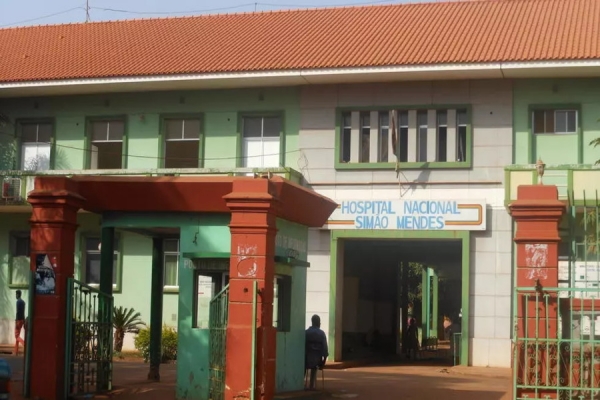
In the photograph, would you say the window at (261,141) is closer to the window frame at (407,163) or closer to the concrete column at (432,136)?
the window frame at (407,163)

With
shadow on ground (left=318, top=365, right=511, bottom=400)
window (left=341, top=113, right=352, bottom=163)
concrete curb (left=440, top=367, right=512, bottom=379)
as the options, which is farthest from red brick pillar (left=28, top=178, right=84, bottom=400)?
window (left=341, top=113, right=352, bottom=163)

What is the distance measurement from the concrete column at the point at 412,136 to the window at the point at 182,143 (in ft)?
20.2

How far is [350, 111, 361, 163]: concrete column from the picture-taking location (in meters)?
29.3

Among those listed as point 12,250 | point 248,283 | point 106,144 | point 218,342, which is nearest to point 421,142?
point 106,144

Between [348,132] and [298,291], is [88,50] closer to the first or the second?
[348,132]

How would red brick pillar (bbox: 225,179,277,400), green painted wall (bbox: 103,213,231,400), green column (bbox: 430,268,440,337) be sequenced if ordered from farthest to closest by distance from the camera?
green column (bbox: 430,268,440,337)
green painted wall (bbox: 103,213,231,400)
red brick pillar (bbox: 225,179,277,400)

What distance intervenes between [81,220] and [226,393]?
17.9 meters

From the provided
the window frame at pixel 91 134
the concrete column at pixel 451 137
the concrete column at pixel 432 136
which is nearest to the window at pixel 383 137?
the concrete column at pixel 432 136

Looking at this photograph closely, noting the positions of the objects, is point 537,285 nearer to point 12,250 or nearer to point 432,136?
point 432,136

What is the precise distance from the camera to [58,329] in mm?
16484

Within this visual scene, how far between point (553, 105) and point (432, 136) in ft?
10.5

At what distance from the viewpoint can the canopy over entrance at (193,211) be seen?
15094 millimetres

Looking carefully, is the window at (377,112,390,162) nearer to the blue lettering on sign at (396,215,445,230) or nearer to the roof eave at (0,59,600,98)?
the roof eave at (0,59,600,98)

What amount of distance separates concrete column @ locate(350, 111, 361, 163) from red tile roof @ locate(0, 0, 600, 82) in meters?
1.63
